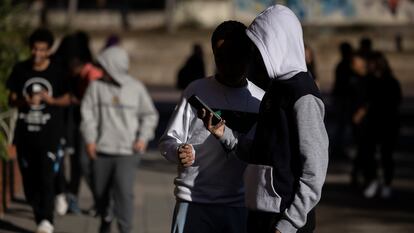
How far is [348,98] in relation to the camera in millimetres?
16719

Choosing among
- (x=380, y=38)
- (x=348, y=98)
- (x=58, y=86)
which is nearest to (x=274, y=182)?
(x=58, y=86)

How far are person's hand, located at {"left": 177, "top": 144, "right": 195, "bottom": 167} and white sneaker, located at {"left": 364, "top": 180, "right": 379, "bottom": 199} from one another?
26.5ft

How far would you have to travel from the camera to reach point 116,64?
920 centimetres

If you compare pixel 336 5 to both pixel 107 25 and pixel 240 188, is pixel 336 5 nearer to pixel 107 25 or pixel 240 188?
pixel 107 25

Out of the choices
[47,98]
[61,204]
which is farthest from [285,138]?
[61,204]

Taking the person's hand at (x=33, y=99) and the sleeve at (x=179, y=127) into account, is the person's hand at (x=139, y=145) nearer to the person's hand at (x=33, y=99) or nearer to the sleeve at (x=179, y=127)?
the person's hand at (x=33, y=99)

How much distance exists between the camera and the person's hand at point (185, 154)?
18.7 feet

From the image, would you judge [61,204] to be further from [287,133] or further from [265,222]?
[287,133]

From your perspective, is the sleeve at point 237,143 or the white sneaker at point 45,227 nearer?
the sleeve at point 237,143

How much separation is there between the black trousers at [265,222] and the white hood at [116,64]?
13.4ft

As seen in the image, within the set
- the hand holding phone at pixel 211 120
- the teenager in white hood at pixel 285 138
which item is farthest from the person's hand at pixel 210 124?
the teenager in white hood at pixel 285 138

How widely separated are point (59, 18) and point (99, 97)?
112 ft

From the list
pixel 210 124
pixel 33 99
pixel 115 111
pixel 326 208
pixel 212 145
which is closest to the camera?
pixel 210 124

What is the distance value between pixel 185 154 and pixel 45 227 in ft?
14.4
